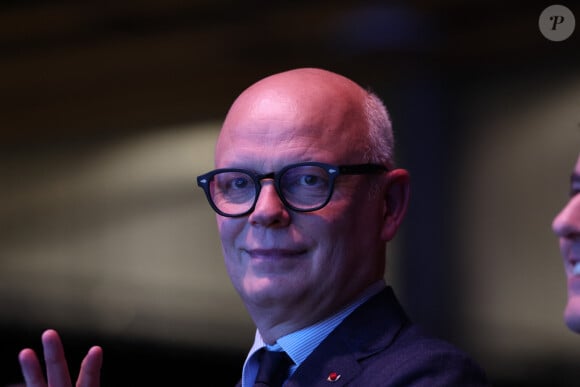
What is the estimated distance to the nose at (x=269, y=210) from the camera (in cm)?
193

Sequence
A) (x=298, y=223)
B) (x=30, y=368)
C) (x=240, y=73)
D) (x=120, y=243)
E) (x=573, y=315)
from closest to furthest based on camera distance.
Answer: (x=573, y=315)
(x=30, y=368)
(x=298, y=223)
(x=240, y=73)
(x=120, y=243)

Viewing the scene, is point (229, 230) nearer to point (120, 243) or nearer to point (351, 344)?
point (351, 344)

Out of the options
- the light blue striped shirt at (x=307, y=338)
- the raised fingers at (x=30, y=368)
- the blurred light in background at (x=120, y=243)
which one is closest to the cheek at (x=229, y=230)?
the light blue striped shirt at (x=307, y=338)

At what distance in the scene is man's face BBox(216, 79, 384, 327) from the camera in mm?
1947

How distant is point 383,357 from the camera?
193 centimetres

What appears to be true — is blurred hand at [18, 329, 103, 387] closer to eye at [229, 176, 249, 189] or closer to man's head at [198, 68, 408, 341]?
man's head at [198, 68, 408, 341]

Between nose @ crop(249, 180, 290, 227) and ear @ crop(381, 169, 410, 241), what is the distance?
0.26 metres

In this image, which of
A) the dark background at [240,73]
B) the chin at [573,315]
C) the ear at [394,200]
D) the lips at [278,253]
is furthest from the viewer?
the dark background at [240,73]

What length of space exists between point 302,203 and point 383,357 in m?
0.35

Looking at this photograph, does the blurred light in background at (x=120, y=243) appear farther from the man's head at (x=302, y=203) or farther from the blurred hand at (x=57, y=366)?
the blurred hand at (x=57, y=366)

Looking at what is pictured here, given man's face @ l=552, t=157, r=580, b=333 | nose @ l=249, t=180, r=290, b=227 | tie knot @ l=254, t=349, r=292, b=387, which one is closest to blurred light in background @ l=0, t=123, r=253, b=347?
tie knot @ l=254, t=349, r=292, b=387

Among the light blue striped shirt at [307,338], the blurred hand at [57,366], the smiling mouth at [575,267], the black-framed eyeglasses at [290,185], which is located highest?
the black-framed eyeglasses at [290,185]

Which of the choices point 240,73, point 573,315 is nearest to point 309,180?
point 573,315

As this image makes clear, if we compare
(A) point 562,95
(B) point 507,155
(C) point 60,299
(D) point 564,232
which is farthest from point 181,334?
(D) point 564,232
